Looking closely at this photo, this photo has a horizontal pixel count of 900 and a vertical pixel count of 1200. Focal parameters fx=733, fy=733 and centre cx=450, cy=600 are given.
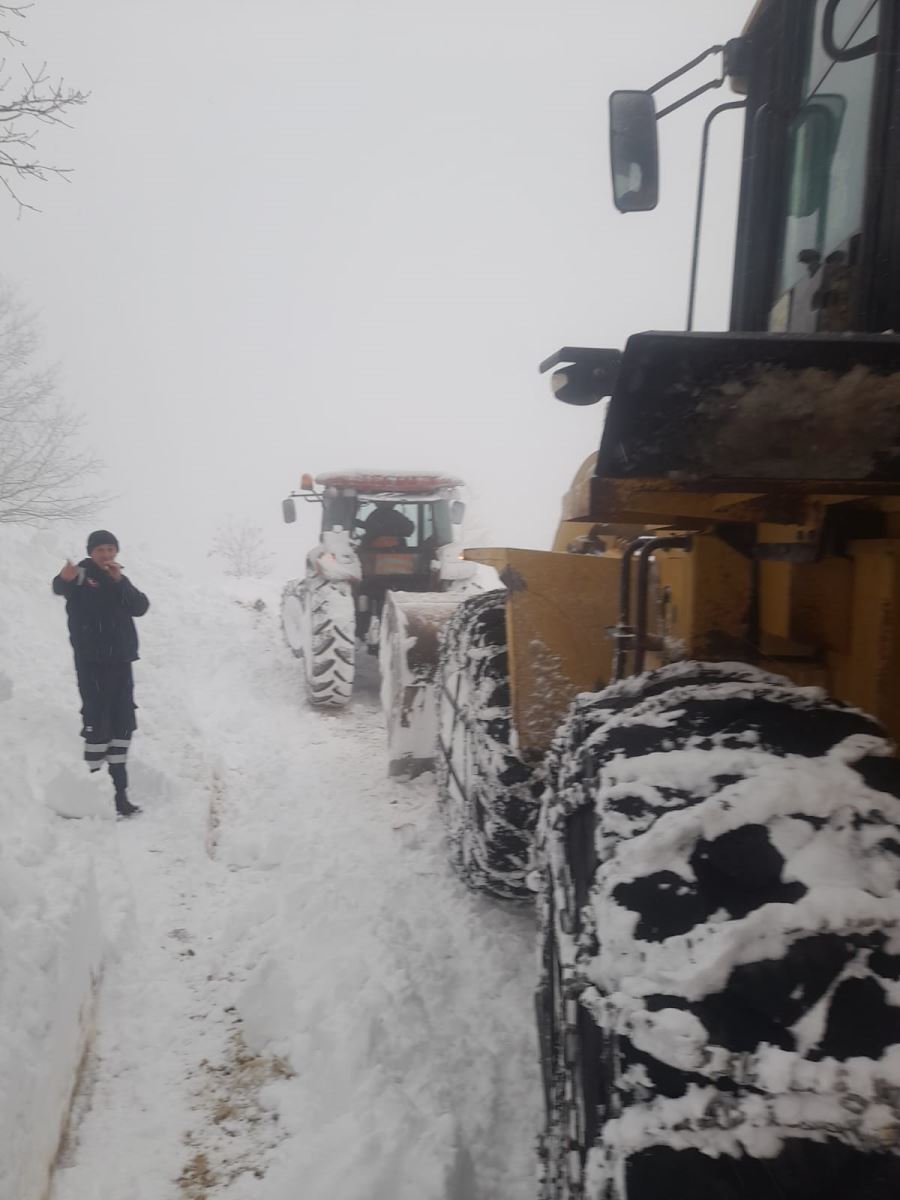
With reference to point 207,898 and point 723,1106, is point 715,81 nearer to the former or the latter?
point 723,1106

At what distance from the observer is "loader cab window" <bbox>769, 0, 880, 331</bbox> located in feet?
4.95

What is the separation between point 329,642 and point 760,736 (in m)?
5.73

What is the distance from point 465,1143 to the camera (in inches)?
81.5

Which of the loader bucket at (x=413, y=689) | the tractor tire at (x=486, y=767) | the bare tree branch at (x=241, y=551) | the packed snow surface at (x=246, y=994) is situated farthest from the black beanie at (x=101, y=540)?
the bare tree branch at (x=241, y=551)

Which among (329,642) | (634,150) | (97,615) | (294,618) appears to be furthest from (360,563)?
(634,150)

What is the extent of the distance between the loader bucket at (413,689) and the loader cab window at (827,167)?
10.5 feet

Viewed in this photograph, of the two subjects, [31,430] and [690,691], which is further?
[31,430]

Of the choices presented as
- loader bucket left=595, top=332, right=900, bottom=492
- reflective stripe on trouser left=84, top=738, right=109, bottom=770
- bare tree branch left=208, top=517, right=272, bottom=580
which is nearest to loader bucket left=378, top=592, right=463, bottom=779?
reflective stripe on trouser left=84, top=738, right=109, bottom=770

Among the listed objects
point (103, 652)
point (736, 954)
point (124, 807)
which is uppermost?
point (736, 954)

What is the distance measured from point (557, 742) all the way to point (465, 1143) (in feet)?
4.15

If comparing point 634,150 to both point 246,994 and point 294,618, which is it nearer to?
point 246,994

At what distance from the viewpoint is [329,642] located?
6.72 metres

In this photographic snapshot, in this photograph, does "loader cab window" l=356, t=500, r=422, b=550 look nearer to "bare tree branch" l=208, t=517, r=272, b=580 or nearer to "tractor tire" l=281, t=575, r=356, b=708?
"tractor tire" l=281, t=575, r=356, b=708

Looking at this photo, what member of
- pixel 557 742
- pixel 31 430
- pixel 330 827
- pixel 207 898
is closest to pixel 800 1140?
pixel 557 742
